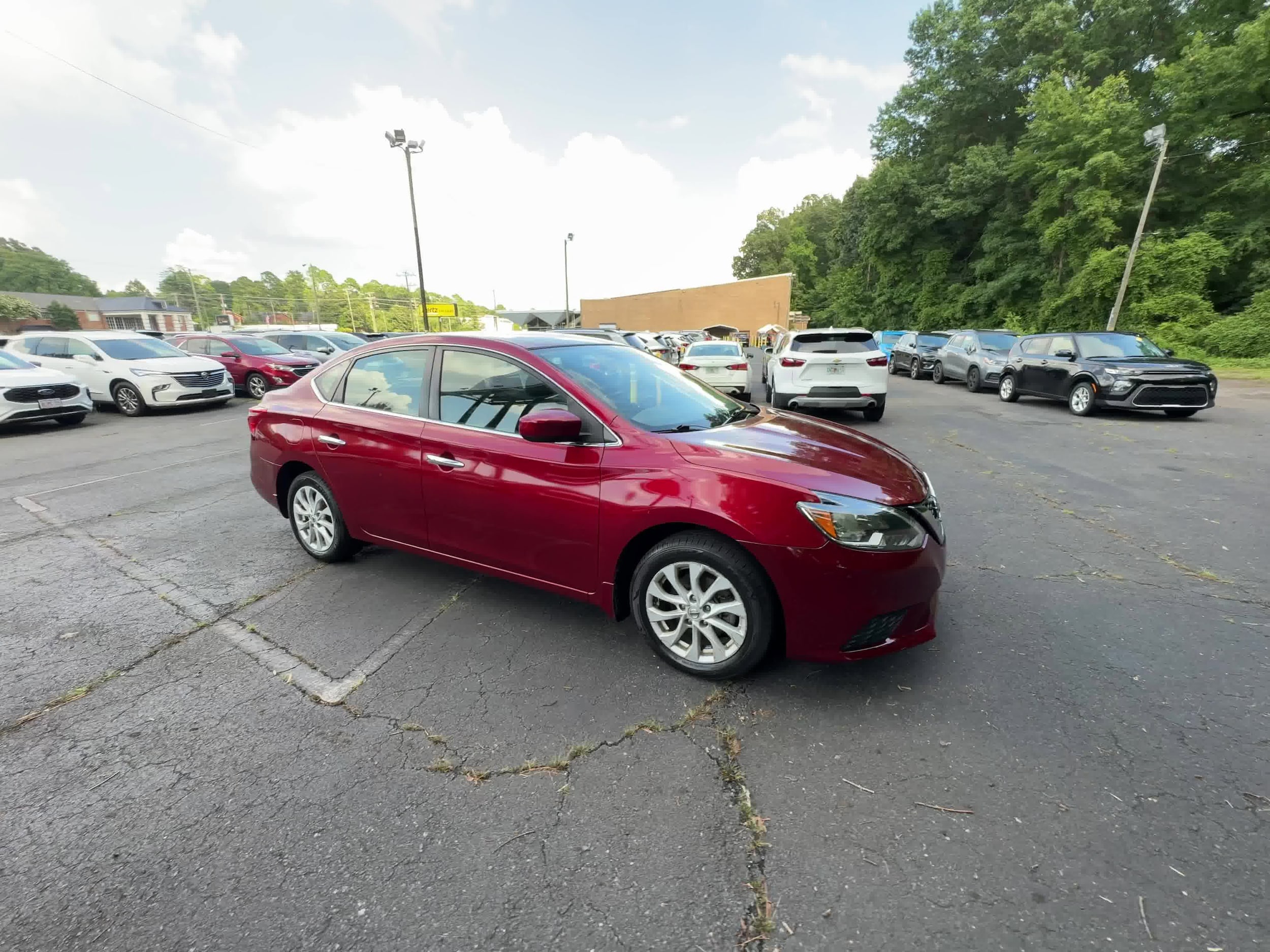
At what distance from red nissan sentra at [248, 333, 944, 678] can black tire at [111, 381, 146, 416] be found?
11.0 meters

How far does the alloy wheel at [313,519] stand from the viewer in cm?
404

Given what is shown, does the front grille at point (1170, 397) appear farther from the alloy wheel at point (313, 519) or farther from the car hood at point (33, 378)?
the car hood at point (33, 378)

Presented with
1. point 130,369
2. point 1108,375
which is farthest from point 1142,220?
point 130,369

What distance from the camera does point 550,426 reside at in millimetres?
2756

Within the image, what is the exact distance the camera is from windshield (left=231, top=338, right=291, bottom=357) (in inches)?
576

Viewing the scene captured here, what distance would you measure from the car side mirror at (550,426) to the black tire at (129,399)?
13.1 meters

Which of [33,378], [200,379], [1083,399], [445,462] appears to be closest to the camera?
[445,462]

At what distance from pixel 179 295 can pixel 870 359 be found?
145461 mm

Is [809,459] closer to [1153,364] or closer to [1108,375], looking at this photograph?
[1108,375]

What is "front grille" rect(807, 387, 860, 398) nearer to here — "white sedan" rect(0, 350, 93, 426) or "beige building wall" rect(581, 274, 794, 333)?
"white sedan" rect(0, 350, 93, 426)

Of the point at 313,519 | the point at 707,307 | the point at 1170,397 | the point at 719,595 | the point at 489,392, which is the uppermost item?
the point at 707,307

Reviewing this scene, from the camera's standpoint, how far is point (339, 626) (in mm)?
3309

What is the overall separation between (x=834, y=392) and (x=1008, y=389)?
5.84 m

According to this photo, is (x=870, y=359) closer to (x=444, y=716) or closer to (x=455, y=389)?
(x=455, y=389)
